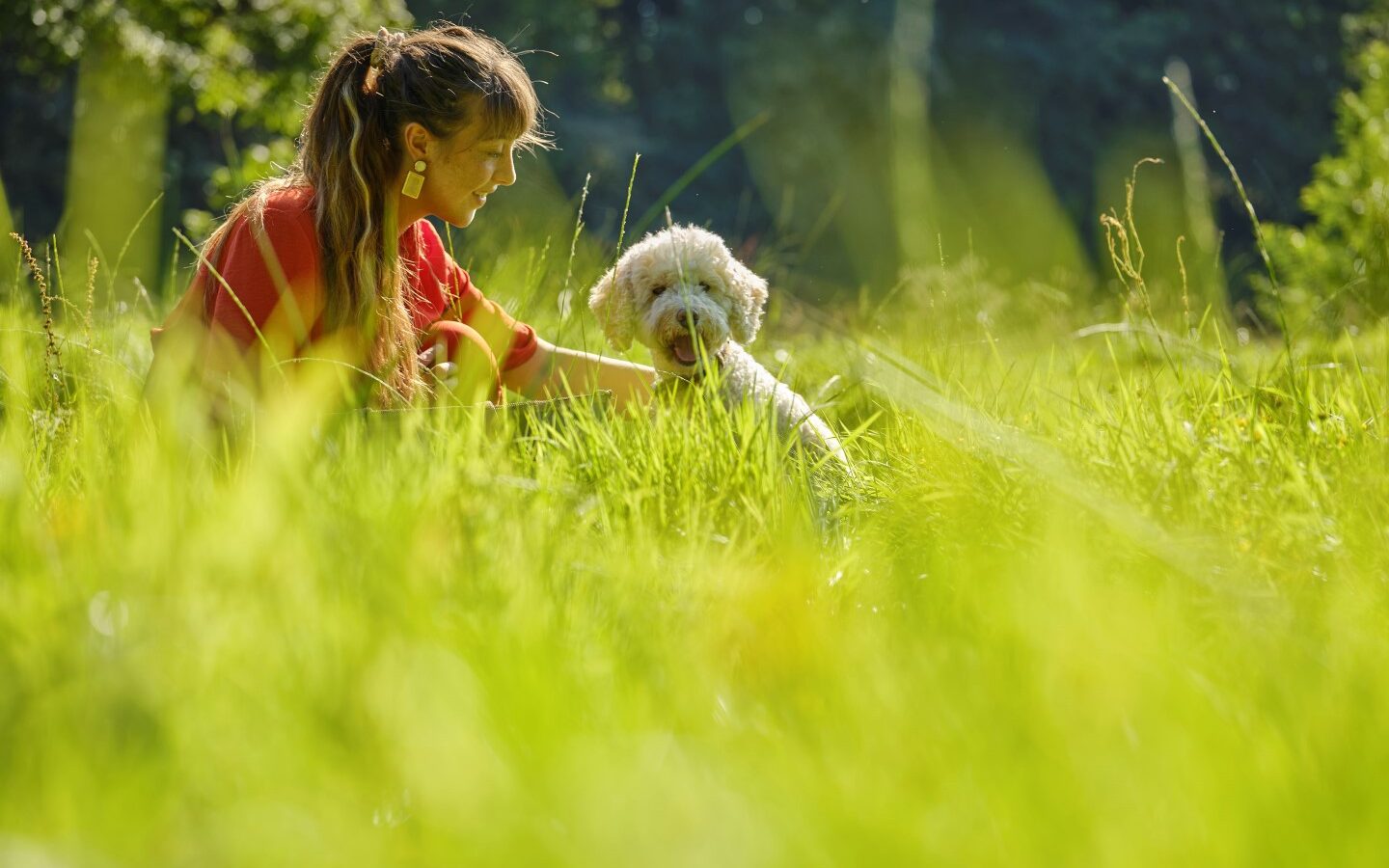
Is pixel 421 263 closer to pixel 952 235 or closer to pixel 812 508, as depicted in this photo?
pixel 812 508

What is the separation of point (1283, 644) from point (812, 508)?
90cm

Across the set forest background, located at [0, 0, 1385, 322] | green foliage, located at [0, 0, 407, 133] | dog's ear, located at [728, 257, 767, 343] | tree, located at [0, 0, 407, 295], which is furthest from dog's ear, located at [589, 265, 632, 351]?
forest background, located at [0, 0, 1385, 322]

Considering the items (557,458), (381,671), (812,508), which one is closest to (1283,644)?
(812,508)

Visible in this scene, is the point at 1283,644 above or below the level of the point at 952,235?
above

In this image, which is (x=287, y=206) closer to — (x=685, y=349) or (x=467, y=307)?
(x=467, y=307)

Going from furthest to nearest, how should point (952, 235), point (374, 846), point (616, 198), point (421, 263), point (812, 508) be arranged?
point (616, 198) < point (952, 235) < point (421, 263) < point (812, 508) < point (374, 846)

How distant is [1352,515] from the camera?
5.79 ft

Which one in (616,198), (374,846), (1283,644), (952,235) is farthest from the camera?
(616,198)

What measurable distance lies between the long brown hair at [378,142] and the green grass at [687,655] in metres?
0.79

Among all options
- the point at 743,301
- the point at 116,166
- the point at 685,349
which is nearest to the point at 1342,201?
the point at 743,301

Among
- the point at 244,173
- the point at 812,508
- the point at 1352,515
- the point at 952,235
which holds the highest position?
the point at 1352,515

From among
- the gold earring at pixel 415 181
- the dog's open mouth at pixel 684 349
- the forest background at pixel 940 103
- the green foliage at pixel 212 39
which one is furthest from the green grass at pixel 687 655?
the forest background at pixel 940 103

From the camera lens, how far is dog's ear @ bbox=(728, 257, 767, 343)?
138 inches

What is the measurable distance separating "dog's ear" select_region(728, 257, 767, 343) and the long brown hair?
78 centimetres
